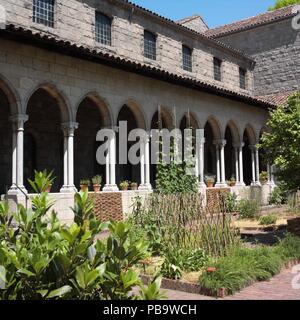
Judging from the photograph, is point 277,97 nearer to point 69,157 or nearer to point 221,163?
point 221,163

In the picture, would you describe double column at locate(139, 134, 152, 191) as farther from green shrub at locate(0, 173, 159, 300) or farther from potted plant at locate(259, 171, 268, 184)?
green shrub at locate(0, 173, 159, 300)

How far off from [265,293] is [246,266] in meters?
0.79

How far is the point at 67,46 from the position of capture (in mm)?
11367

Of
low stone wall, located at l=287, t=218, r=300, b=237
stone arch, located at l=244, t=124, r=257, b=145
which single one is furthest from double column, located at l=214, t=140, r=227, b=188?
low stone wall, located at l=287, t=218, r=300, b=237

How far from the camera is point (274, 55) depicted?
84.3 feet

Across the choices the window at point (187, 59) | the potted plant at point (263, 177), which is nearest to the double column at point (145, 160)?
the window at point (187, 59)

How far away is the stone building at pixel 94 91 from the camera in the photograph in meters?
11.3

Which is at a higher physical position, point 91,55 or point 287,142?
point 91,55

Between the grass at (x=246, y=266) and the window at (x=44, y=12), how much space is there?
33.8ft

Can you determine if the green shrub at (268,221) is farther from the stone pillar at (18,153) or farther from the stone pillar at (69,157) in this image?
the stone pillar at (18,153)

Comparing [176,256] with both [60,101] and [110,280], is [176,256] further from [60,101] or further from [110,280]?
[60,101]

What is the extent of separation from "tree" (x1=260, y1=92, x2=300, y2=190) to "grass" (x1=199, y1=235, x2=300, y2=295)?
2.15m

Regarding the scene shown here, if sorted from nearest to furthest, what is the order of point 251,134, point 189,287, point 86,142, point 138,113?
point 189,287 < point 138,113 < point 86,142 < point 251,134

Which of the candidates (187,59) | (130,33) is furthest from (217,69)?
(130,33)
